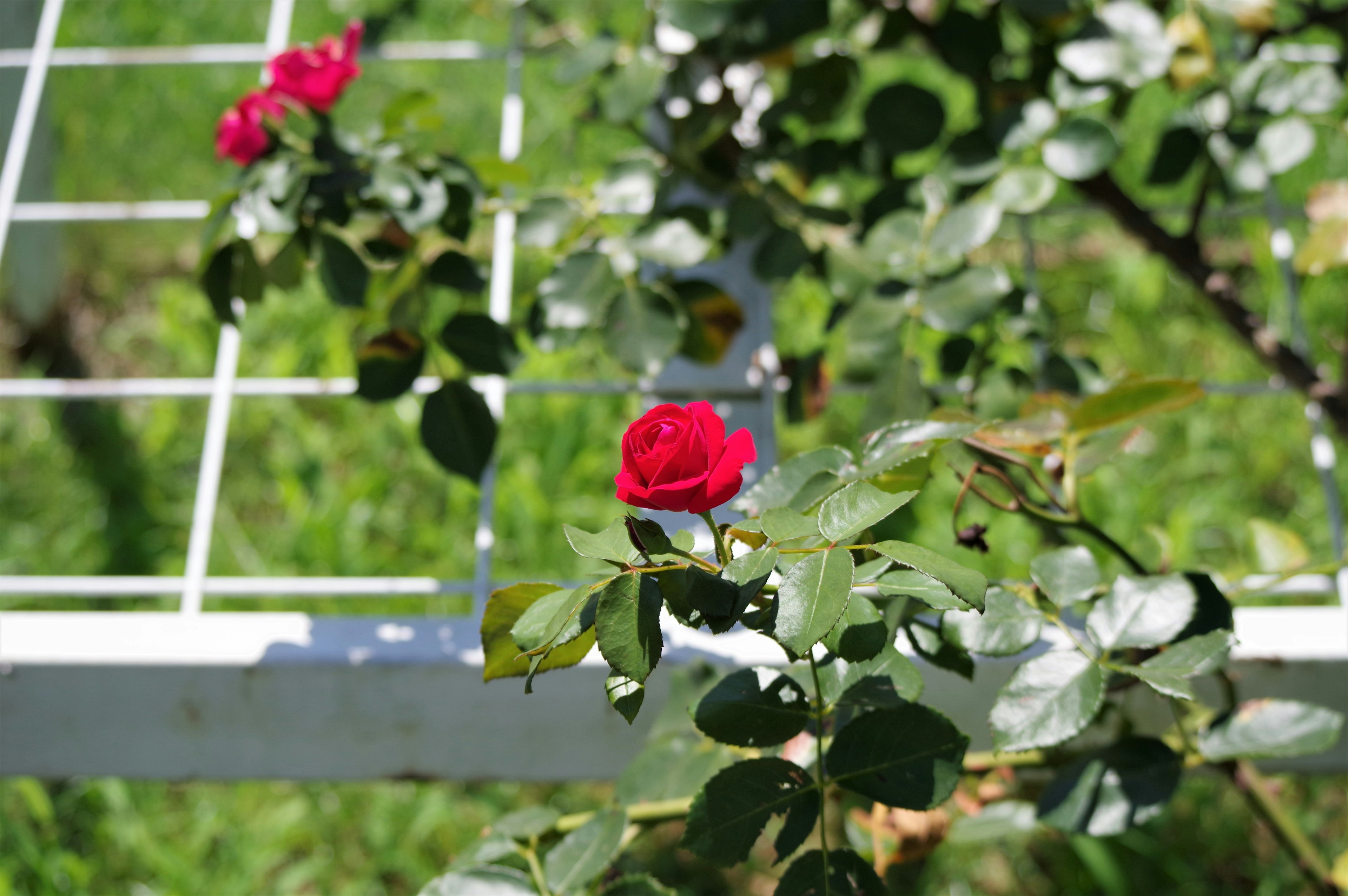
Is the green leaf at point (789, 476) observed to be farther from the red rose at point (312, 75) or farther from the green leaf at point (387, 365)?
the red rose at point (312, 75)

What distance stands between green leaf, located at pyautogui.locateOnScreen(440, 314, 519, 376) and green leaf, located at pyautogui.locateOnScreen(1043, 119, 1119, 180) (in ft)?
1.62

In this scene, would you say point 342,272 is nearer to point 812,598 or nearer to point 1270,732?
point 812,598

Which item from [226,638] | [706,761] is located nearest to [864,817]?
[706,761]

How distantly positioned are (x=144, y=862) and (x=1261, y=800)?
4.56 ft

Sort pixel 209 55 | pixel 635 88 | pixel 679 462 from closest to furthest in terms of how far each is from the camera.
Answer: pixel 679 462 < pixel 635 88 < pixel 209 55

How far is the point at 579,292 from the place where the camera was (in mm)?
926

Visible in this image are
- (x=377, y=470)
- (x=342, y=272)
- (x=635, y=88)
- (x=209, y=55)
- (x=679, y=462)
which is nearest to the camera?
(x=679, y=462)

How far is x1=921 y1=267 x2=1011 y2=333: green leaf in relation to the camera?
885 mm

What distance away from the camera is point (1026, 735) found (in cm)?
66

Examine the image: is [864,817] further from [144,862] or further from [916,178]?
[144,862]

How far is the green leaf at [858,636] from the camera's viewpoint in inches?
21.5

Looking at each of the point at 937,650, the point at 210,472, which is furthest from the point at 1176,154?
the point at 210,472

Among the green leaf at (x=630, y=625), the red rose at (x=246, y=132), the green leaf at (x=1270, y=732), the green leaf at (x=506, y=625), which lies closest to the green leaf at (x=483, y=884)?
the green leaf at (x=506, y=625)

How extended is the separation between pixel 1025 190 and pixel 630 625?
0.61m
